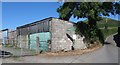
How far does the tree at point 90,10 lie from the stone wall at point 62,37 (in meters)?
1.85

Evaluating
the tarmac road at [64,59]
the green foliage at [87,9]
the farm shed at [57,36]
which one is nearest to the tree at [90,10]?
the green foliage at [87,9]

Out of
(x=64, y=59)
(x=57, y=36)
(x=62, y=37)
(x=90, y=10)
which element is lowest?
(x=64, y=59)

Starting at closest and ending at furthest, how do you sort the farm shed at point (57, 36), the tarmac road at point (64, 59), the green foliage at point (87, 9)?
the tarmac road at point (64, 59)
the farm shed at point (57, 36)
the green foliage at point (87, 9)

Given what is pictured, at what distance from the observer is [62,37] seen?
84.3 ft

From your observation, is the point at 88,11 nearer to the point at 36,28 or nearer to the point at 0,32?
the point at 36,28

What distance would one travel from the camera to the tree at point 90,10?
1042 inches

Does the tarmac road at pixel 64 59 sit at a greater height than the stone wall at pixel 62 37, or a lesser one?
lesser

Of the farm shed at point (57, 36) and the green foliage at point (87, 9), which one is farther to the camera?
the green foliage at point (87, 9)

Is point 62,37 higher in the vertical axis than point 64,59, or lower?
higher

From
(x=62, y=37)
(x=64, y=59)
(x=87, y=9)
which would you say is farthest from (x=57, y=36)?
(x=64, y=59)

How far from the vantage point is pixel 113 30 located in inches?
2414

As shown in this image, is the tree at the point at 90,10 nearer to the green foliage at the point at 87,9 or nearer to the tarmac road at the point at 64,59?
the green foliage at the point at 87,9

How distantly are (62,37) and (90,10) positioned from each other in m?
4.36

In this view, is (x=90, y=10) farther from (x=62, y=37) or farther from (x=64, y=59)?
(x=64, y=59)
